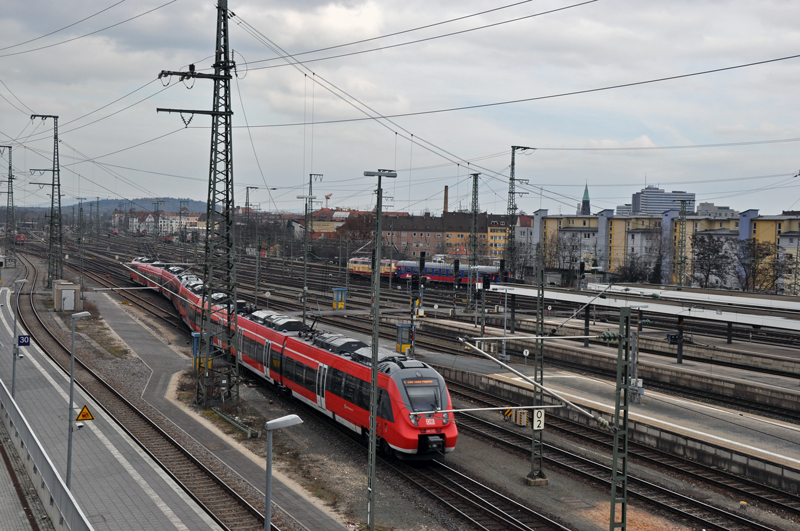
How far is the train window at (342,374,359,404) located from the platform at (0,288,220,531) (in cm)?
618

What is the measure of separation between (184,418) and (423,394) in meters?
11.0

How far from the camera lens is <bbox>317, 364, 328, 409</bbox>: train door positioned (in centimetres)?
2400

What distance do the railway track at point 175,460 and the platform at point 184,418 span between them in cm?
95

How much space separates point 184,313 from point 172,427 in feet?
78.9

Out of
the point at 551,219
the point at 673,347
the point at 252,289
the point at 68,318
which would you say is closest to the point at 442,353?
the point at 673,347

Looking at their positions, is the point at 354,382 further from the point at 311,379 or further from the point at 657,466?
the point at 657,466

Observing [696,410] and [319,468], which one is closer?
[319,468]

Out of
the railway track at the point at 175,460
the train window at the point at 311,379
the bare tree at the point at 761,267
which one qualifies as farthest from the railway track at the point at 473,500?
the bare tree at the point at 761,267

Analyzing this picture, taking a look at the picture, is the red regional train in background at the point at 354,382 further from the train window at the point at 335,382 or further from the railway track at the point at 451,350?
the railway track at the point at 451,350

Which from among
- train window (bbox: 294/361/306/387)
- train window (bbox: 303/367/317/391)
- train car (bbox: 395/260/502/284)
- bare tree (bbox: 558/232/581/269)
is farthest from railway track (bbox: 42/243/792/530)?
bare tree (bbox: 558/232/581/269)

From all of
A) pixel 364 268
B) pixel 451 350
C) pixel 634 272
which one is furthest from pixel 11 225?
pixel 634 272

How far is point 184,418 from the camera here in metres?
25.7

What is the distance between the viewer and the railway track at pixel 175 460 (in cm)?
1655

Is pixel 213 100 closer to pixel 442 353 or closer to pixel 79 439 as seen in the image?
pixel 79 439
